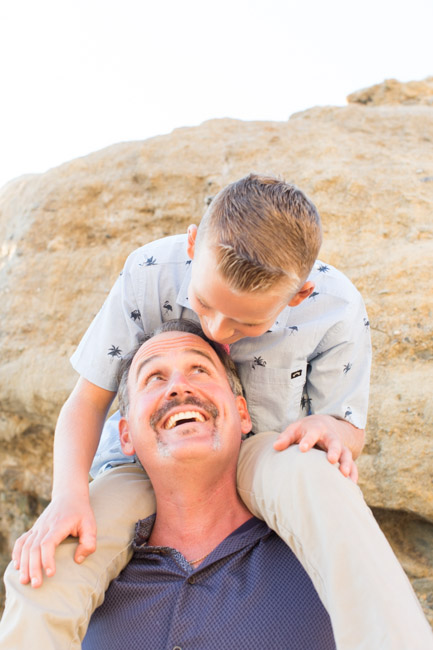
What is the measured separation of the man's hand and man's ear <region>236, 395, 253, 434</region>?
0.36 meters

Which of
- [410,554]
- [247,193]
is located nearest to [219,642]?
[247,193]

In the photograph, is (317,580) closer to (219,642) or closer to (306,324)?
(219,642)

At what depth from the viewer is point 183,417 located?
7.33 feet

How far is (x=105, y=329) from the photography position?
2.55 m

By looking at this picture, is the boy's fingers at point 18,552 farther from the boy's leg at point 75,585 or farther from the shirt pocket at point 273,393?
the shirt pocket at point 273,393

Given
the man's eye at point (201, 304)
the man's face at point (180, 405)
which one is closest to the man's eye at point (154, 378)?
the man's face at point (180, 405)

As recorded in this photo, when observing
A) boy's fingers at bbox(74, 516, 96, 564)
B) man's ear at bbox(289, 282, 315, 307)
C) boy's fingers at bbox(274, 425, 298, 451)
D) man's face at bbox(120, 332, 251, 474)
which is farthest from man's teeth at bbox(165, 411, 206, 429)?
man's ear at bbox(289, 282, 315, 307)

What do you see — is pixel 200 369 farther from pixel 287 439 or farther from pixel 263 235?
pixel 263 235

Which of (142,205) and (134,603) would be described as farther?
(142,205)

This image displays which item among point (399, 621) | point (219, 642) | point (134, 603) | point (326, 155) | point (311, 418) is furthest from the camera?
point (326, 155)

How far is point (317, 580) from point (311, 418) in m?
0.59

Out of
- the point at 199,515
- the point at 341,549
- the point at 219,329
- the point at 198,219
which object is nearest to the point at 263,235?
the point at 219,329

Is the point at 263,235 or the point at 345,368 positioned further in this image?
the point at 345,368

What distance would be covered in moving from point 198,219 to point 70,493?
2664 mm
